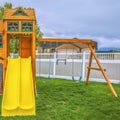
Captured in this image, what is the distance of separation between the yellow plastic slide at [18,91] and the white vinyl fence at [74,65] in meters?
7.36

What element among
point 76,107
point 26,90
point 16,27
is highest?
point 16,27

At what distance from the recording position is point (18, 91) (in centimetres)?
653

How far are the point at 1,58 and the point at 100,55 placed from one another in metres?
6.75

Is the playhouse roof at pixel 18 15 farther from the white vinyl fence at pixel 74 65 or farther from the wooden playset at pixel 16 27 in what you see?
the white vinyl fence at pixel 74 65

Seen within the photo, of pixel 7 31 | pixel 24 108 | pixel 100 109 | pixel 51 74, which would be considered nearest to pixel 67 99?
pixel 100 109

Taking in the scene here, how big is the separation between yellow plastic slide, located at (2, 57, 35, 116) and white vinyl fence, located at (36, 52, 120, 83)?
7359mm

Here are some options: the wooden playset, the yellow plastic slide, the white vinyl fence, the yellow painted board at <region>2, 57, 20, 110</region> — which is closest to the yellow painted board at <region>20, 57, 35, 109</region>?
the yellow plastic slide

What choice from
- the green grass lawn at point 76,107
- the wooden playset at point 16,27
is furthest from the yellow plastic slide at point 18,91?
the wooden playset at point 16,27

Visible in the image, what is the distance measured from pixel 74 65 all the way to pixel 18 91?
941 cm

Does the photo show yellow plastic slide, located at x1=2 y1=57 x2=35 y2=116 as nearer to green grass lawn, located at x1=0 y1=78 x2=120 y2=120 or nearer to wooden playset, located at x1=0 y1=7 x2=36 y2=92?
green grass lawn, located at x1=0 y1=78 x2=120 y2=120

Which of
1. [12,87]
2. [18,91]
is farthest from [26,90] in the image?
[12,87]

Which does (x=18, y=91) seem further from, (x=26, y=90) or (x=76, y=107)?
(x=76, y=107)

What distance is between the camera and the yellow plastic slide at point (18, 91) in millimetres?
6352

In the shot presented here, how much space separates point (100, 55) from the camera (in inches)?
569
